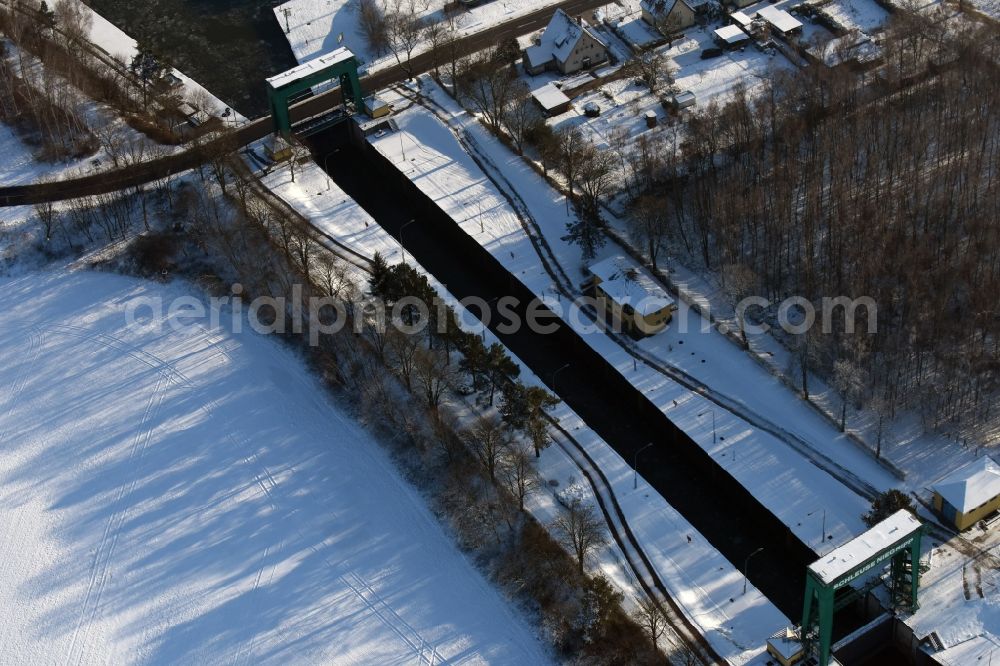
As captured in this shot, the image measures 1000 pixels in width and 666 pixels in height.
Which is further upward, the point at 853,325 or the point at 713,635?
the point at 853,325

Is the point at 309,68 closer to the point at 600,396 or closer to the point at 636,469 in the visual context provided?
the point at 600,396

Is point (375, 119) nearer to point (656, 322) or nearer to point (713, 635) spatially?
point (656, 322)

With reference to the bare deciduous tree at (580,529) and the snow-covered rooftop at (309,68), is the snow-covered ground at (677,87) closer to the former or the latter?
the snow-covered rooftop at (309,68)

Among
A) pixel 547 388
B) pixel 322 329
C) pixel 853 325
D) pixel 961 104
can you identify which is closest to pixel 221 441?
pixel 322 329

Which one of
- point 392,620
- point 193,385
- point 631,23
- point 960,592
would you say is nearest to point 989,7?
point 631,23

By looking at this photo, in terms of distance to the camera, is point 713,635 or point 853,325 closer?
point 713,635
